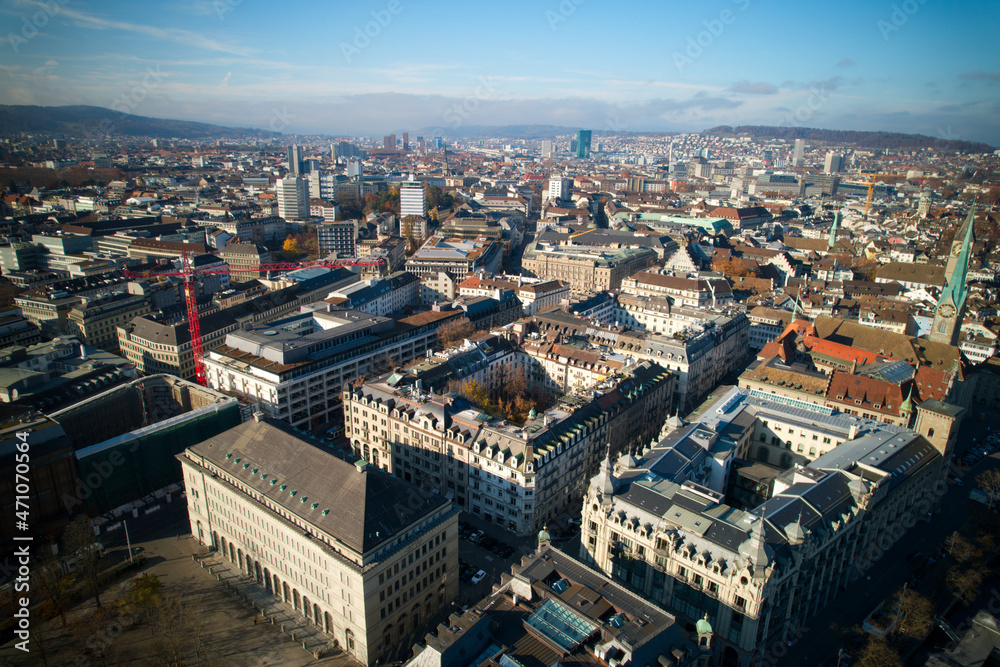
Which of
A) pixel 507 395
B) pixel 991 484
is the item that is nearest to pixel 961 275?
pixel 991 484

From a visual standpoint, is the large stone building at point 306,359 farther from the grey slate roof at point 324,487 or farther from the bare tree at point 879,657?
the bare tree at point 879,657

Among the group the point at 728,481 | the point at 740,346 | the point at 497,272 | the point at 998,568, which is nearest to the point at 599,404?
the point at 728,481

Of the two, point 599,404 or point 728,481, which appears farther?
point 599,404

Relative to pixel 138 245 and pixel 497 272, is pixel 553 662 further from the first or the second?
pixel 138 245

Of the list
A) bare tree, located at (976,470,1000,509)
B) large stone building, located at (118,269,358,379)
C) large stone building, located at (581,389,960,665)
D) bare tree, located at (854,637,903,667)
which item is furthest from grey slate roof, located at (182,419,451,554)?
bare tree, located at (976,470,1000,509)

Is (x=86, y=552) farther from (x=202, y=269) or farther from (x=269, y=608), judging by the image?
(x=202, y=269)

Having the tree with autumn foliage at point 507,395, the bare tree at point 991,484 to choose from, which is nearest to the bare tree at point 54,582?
the tree with autumn foliage at point 507,395

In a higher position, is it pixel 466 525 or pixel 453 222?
pixel 453 222
